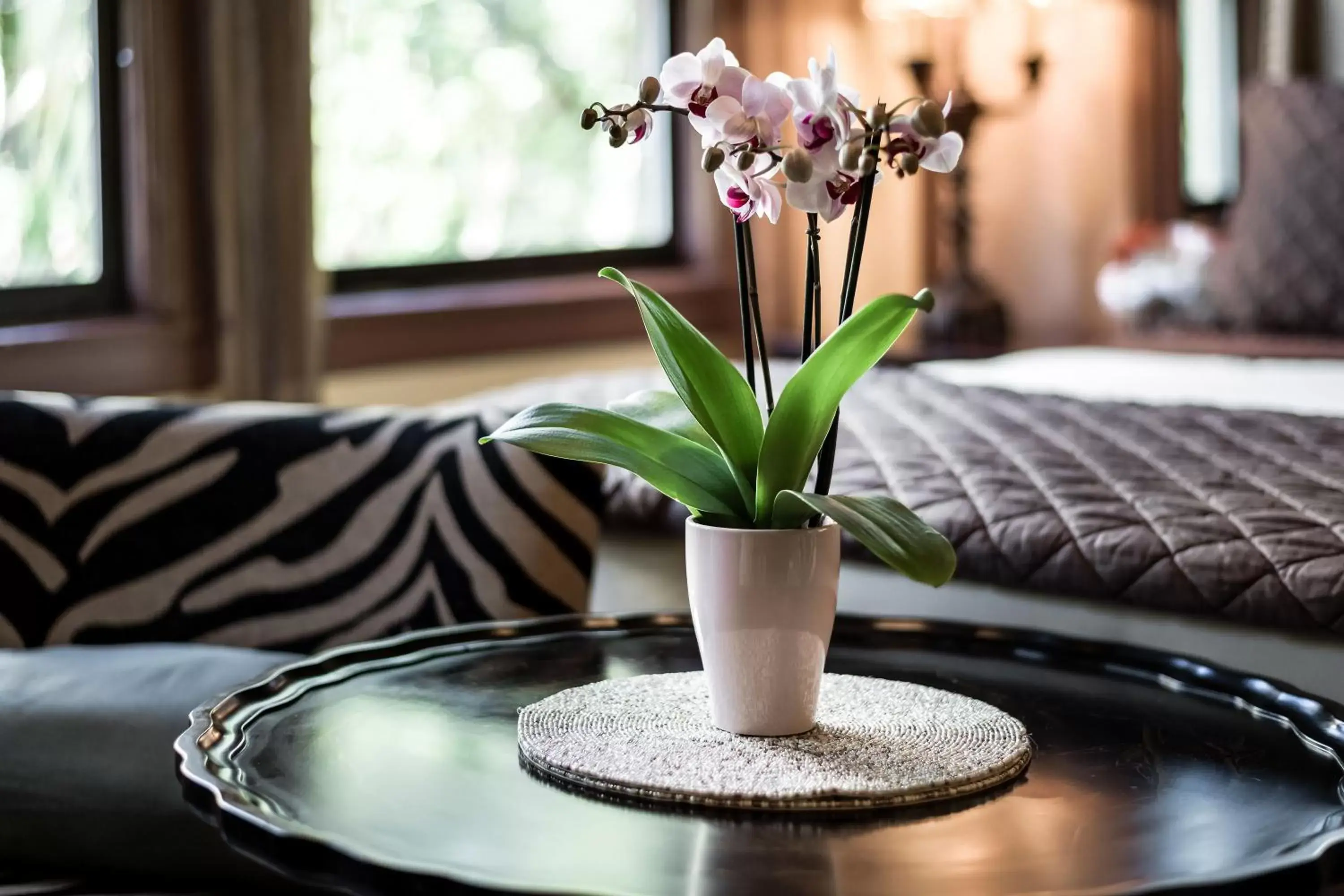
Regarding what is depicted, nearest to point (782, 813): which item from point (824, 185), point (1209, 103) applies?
point (824, 185)

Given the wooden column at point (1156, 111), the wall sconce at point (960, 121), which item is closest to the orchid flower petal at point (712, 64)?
the wall sconce at point (960, 121)

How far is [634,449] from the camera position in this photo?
3.49 ft

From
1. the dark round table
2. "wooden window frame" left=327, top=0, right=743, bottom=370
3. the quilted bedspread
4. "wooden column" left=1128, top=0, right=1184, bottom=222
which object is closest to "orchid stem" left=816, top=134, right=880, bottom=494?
the dark round table

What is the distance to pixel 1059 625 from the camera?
1615 mm

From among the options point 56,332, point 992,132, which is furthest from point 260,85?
point 992,132

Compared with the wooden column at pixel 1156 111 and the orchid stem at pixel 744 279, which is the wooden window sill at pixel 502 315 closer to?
the wooden column at pixel 1156 111

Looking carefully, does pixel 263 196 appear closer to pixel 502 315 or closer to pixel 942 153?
pixel 502 315

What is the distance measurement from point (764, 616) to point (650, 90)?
1.14ft

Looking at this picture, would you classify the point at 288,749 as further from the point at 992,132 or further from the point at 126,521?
the point at 992,132

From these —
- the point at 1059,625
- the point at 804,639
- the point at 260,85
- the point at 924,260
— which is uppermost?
the point at 260,85

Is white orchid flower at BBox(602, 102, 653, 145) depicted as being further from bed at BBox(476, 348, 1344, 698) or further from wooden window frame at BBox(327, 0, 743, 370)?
wooden window frame at BBox(327, 0, 743, 370)

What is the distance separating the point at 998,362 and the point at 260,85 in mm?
1511

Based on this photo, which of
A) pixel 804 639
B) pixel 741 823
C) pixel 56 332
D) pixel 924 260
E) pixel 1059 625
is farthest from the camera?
pixel 924 260

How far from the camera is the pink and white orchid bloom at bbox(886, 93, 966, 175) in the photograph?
95 cm
